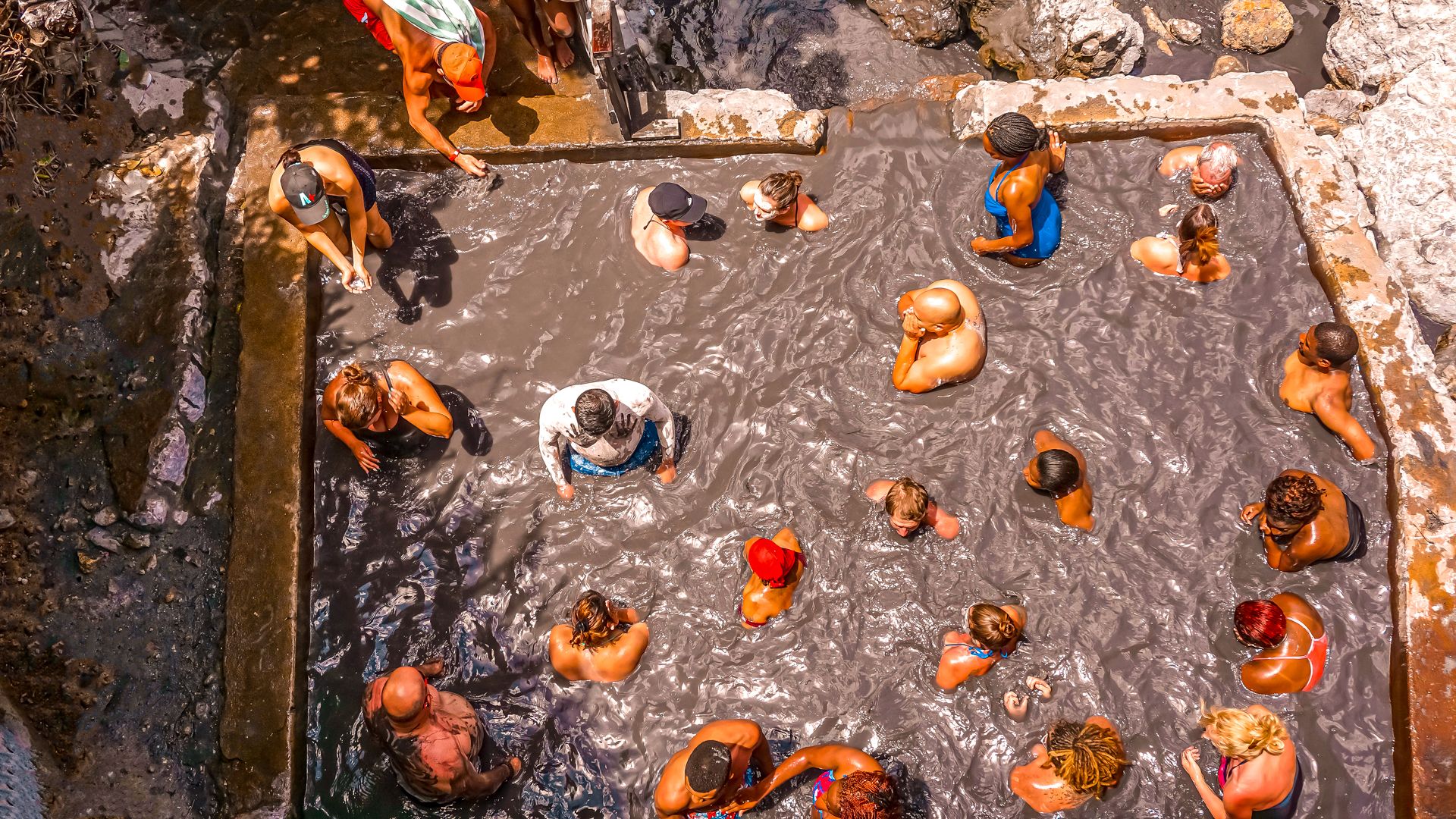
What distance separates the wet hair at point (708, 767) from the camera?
430cm

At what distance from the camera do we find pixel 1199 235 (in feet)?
18.9

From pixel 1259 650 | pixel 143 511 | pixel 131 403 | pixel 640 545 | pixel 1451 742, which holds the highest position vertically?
pixel 131 403

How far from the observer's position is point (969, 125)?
256 inches

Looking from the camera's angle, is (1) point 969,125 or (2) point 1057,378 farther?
(1) point 969,125

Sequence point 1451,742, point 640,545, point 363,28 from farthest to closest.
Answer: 1. point 363,28
2. point 640,545
3. point 1451,742

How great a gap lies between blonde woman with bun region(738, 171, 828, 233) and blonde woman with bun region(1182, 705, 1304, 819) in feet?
13.5

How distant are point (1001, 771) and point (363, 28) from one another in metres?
7.61

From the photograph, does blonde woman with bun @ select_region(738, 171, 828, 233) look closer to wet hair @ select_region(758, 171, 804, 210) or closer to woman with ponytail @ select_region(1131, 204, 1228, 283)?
wet hair @ select_region(758, 171, 804, 210)

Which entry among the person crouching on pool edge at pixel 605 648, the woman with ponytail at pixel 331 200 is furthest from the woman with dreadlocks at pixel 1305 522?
the woman with ponytail at pixel 331 200

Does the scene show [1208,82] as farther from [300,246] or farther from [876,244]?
[300,246]

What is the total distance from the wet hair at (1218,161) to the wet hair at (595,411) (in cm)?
471

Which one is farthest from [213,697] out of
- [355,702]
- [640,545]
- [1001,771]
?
[1001,771]

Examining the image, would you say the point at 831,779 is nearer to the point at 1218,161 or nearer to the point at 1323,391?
the point at 1323,391

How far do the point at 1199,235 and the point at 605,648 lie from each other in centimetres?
493
